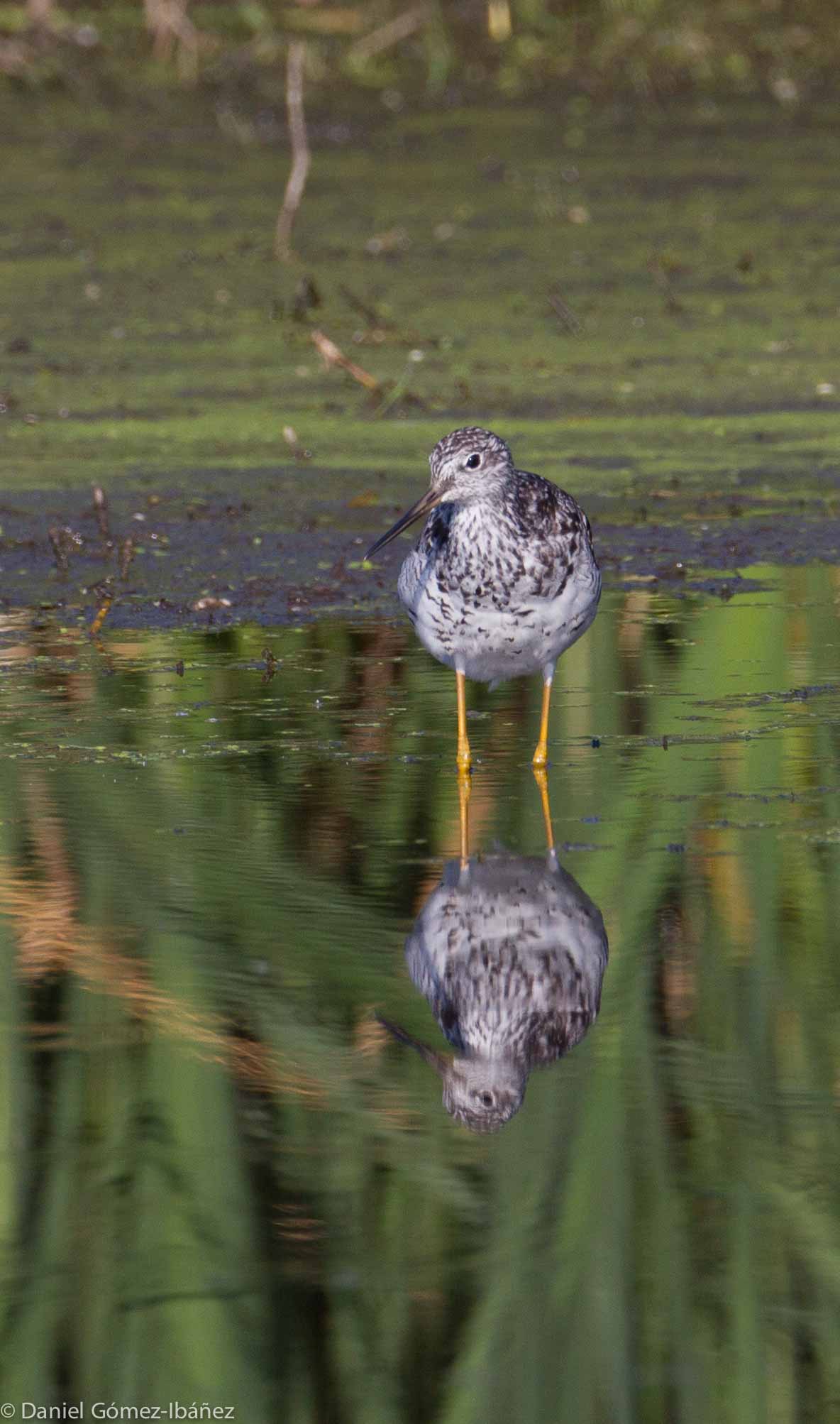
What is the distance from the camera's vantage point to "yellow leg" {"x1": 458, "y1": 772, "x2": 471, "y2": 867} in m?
6.18

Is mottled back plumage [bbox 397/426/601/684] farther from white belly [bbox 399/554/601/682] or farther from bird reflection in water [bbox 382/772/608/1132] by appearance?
bird reflection in water [bbox 382/772/608/1132]

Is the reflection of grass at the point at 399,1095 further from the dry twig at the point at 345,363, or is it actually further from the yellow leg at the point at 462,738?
the dry twig at the point at 345,363

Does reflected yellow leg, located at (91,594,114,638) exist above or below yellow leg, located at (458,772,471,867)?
below

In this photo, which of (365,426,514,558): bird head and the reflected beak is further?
(365,426,514,558): bird head

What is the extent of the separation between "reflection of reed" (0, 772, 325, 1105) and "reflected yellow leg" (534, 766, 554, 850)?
114 cm

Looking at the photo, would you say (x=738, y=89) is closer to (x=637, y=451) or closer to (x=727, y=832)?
(x=637, y=451)

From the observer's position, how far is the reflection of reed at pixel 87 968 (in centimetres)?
491

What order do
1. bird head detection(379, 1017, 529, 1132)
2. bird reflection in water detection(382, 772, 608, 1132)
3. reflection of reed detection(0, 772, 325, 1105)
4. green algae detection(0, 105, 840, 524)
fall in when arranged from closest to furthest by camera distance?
bird head detection(379, 1017, 529, 1132)
bird reflection in water detection(382, 772, 608, 1132)
reflection of reed detection(0, 772, 325, 1105)
green algae detection(0, 105, 840, 524)

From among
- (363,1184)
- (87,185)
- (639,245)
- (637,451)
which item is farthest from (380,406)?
(363,1184)

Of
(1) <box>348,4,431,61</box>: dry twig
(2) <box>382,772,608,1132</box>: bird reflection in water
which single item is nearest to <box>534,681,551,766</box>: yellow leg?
(2) <box>382,772,608,1132</box>: bird reflection in water

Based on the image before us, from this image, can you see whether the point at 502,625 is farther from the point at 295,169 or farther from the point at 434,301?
the point at 295,169

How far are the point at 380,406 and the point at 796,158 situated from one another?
6.88 m

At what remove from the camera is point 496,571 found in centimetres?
685

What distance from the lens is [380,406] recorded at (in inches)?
479
